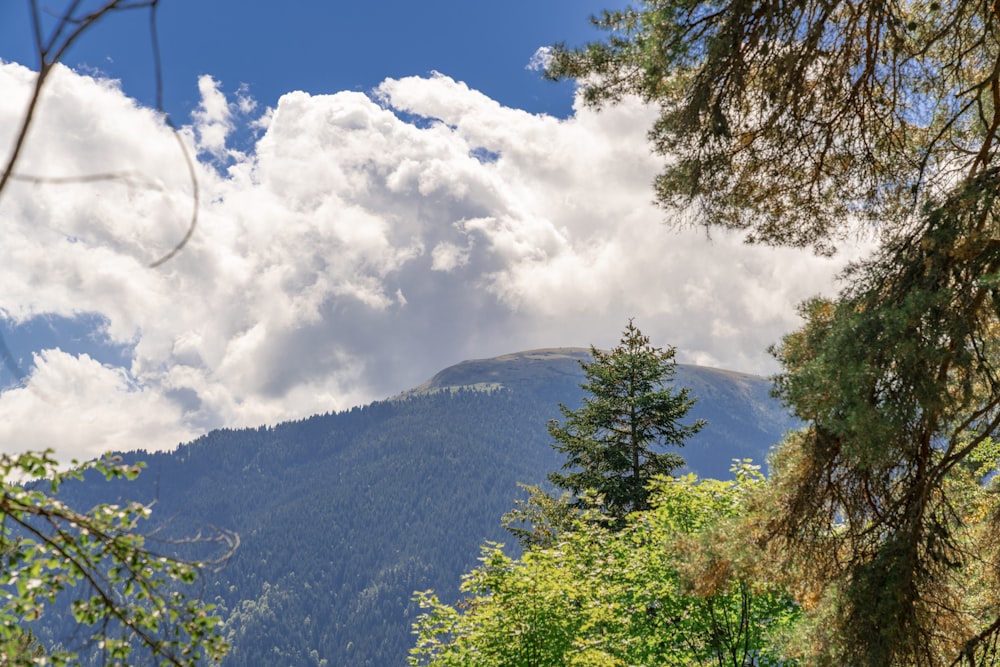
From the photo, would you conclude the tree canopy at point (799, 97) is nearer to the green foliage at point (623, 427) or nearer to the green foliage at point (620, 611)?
the green foliage at point (620, 611)

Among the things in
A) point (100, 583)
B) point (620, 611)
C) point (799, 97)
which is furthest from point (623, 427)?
point (100, 583)

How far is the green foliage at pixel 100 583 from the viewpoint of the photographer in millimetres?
2918

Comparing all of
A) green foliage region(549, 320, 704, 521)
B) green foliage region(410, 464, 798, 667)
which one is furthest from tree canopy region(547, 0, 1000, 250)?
green foliage region(549, 320, 704, 521)

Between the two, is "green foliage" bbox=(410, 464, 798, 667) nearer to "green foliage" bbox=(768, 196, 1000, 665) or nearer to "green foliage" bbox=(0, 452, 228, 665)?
"green foliage" bbox=(768, 196, 1000, 665)

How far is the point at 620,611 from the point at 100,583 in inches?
472

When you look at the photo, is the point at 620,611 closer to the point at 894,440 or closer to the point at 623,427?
the point at 894,440

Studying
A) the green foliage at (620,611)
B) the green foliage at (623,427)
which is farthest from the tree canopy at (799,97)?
the green foliage at (623,427)

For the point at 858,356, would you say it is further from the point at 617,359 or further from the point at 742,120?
the point at 617,359

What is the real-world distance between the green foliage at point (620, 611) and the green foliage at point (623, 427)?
8.22m

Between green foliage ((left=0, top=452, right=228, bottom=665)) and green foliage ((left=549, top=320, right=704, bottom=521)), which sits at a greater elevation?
green foliage ((left=549, top=320, right=704, bottom=521))

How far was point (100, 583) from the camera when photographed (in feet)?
10.2

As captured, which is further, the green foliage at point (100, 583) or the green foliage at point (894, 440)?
the green foliage at point (894, 440)

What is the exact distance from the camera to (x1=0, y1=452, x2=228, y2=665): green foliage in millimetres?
2918

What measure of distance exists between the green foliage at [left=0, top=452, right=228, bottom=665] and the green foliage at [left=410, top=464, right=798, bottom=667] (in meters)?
9.11
